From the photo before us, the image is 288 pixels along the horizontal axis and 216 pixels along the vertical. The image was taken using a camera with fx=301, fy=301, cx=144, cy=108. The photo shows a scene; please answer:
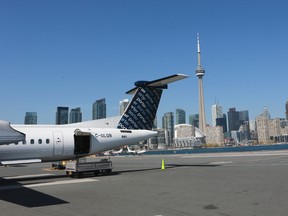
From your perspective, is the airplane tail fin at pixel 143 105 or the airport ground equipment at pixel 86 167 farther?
the airplane tail fin at pixel 143 105

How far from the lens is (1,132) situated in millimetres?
12766

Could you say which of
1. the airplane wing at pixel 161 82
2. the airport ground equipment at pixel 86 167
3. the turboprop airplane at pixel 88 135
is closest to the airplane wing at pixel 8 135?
the turboprop airplane at pixel 88 135

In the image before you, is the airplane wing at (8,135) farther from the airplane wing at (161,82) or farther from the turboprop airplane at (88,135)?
the airplane wing at (161,82)

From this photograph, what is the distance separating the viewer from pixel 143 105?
79.9ft

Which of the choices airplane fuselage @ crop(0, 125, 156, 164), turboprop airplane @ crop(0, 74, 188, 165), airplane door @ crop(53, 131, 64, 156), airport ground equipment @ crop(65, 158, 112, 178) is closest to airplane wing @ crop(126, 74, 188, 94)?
turboprop airplane @ crop(0, 74, 188, 165)

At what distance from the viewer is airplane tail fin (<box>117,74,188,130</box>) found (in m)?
23.7

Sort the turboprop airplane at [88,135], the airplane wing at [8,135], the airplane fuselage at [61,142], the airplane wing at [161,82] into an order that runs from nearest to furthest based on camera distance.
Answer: the airplane wing at [8,135]
the airplane fuselage at [61,142]
the turboprop airplane at [88,135]
the airplane wing at [161,82]

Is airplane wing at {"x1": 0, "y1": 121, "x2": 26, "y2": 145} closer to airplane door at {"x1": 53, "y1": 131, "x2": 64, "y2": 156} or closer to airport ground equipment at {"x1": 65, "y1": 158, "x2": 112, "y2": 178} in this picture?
airplane door at {"x1": 53, "y1": 131, "x2": 64, "y2": 156}

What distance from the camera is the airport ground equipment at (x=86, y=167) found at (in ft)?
65.2

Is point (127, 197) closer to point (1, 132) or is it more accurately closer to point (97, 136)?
point (1, 132)

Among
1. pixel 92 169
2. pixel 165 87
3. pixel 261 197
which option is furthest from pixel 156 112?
pixel 261 197

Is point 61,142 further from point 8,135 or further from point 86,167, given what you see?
point 8,135

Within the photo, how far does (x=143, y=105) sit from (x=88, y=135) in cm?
540

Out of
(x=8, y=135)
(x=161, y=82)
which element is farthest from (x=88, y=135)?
(x=8, y=135)
